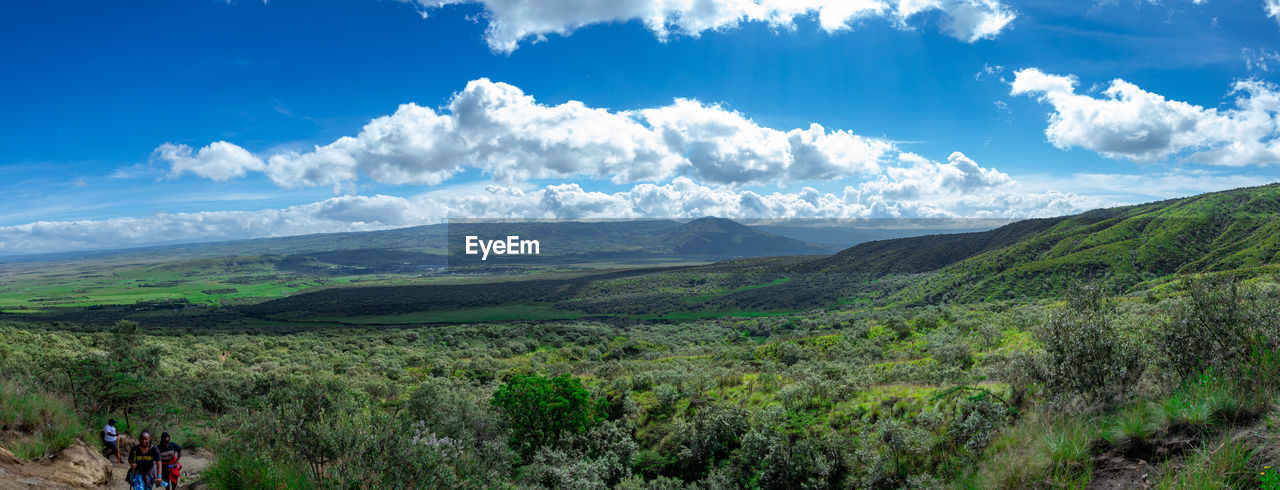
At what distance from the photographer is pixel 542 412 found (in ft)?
83.5

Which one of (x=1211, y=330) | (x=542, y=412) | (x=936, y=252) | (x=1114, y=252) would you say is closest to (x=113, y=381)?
(x=542, y=412)

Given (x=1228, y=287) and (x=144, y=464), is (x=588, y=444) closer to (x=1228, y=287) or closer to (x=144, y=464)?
(x=144, y=464)

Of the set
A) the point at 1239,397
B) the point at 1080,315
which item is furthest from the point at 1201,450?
the point at 1080,315

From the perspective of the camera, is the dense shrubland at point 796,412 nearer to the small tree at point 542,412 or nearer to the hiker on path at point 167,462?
the small tree at point 542,412

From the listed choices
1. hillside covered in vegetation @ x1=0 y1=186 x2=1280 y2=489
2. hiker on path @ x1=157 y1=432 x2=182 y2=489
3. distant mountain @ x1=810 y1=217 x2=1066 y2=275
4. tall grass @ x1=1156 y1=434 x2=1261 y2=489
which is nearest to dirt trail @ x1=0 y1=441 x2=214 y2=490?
hillside covered in vegetation @ x1=0 y1=186 x2=1280 y2=489

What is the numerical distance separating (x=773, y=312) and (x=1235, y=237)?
105039mm

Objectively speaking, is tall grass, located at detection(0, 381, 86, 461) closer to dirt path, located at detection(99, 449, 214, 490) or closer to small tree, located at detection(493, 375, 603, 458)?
dirt path, located at detection(99, 449, 214, 490)

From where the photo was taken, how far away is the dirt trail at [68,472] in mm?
10654

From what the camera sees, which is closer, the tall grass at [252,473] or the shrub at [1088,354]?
the shrub at [1088,354]

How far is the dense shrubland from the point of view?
7.44 metres

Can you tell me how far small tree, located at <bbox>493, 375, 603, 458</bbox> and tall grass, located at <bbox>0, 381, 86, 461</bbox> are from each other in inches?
590

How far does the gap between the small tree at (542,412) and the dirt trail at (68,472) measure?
41.1 feet

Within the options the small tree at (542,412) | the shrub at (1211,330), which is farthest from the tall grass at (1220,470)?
the small tree at (542,412)

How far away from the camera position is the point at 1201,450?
21.4 feet
